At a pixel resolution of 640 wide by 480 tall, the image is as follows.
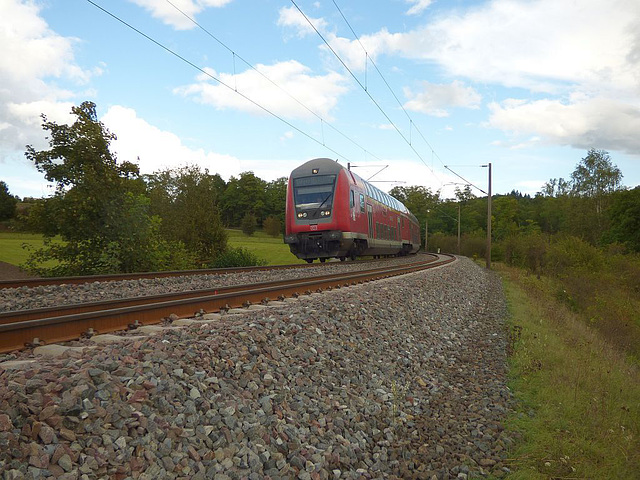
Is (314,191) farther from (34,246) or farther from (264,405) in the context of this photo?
(264,405)

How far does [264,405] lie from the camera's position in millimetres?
4250

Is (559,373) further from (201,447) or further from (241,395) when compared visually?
(201,447)

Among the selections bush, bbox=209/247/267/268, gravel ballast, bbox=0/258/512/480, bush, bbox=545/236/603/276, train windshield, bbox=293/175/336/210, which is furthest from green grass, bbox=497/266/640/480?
bush, bbox=545/236/603/276

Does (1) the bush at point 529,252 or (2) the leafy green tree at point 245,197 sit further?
(2) the leafy green tree at point 245,197

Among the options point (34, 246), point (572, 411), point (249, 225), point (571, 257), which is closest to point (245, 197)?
point (249, 225)

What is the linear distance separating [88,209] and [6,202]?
151ft

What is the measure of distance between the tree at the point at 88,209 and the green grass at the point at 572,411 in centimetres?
1302

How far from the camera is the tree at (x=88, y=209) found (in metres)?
16.5

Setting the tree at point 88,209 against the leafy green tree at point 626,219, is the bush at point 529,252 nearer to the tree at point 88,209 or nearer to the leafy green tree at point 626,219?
the leafy green tree at point 626,219

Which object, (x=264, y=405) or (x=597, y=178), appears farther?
(x=597, y=178)

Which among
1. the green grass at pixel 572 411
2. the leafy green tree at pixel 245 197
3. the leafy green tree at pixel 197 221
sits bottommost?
the green grass at pixel 572 411

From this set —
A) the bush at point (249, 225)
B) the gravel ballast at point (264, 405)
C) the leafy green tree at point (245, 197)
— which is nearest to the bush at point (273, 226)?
the bush at point (249, 225)

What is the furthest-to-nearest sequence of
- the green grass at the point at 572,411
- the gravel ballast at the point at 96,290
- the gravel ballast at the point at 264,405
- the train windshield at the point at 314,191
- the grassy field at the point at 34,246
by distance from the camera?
the grassy field at the point at 34,246
the train windshield at the point at 314,191
the gravel ballast at the point at 96,290
the green grass at the point at 572,411
the gravel ballast at the point at 264,405

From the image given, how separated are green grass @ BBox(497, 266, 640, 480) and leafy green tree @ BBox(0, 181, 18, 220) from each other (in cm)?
5634
